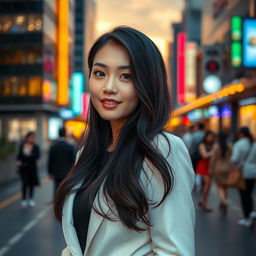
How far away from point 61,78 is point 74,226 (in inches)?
2302

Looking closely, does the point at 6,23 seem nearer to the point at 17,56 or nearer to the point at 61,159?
the point at 17,56

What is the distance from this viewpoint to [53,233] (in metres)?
9.12

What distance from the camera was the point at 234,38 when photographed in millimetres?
23859

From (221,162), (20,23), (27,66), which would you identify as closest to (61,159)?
(221,162)

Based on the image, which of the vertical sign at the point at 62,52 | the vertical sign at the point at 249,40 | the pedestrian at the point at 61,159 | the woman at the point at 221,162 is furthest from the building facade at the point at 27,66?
the woman at the point at 221,162

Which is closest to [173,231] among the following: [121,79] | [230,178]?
[121,79]

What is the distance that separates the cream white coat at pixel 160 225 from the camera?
1.92 meters

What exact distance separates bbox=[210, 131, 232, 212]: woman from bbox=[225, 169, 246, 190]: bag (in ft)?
1.64

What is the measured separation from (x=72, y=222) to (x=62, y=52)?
58591 mm

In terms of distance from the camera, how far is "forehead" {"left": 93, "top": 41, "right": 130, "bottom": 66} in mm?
2125

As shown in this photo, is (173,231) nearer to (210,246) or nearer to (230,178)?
(210,246)

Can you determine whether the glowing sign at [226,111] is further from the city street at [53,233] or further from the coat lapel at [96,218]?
the coat lapel at [96,218]

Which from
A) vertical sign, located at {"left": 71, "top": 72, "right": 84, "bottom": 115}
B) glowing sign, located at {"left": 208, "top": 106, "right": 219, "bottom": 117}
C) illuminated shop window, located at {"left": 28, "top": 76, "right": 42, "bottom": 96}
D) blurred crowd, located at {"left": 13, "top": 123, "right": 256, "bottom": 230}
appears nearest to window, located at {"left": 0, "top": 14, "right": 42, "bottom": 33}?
illuminated shop window, located at {"left": 28, "top": 76, "right": 42, "bottom": 96}

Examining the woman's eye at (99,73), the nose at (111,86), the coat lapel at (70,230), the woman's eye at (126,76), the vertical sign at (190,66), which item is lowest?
the coat lapel at (70,230)
